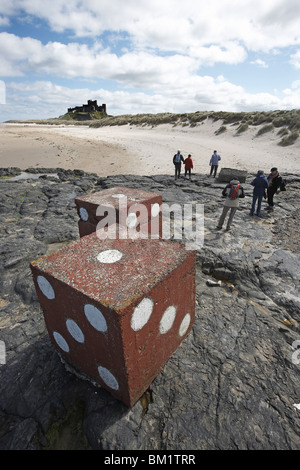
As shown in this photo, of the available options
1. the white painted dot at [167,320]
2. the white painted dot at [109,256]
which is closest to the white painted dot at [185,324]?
the white painted dot at [167,320]

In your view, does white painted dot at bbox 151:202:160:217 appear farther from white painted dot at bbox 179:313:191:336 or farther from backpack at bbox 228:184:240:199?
backpack at bbox 228:184:240:199

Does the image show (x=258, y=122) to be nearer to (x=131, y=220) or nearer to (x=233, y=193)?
→ (x=233, y=193)

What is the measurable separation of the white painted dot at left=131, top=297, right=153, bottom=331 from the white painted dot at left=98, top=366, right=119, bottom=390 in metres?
0.64

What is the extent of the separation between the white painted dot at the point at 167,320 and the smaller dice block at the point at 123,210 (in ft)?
4.74

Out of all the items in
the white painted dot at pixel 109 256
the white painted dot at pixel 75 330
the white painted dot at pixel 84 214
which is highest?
the white painted dot at pixel 109 256

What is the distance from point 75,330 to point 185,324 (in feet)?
4.26

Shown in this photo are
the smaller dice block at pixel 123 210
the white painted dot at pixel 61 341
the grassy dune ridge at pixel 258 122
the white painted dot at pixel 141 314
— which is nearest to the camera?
the white painted dot at pixel 141 314

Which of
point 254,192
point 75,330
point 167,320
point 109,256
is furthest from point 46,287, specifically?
point 254,192

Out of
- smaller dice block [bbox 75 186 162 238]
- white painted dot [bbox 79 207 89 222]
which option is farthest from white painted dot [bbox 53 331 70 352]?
white painted dot [bbox 79 207 89 222]

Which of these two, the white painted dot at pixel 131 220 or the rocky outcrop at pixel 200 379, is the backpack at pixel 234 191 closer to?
the rocky outcrop at pixel 200 379

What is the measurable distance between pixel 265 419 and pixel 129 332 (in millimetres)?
1595

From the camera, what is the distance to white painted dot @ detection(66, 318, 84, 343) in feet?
8.07

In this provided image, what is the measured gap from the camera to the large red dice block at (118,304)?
2092 mm

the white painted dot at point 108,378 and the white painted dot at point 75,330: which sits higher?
the white painted dot at point 75,330
